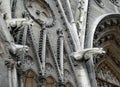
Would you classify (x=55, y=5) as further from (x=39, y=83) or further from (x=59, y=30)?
(x=39, y=83)

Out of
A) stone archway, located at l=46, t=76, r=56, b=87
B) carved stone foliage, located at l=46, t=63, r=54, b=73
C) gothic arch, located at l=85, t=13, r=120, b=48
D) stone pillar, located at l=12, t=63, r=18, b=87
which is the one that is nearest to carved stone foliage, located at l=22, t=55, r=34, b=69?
carved stone foliage, located at l=46, t=63, r=54, b=73

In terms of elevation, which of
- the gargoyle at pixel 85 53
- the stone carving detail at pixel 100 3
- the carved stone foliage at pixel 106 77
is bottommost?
the carved stone foliage at pixel 106 77

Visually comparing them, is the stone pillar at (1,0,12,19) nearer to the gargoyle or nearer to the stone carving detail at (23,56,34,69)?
the stone carving detail at (23,56,34,69)

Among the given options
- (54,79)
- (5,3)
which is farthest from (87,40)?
(5,3)

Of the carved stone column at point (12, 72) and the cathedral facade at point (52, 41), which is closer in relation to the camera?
the carved stone column at point (12, 72)

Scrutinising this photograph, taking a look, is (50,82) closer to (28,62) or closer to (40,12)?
(28,62)

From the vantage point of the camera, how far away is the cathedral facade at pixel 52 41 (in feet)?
25.6

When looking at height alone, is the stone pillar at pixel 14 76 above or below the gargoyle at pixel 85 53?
below

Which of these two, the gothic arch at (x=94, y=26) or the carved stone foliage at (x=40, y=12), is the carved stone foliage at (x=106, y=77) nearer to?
the gothic arch at (x=94, y=26)

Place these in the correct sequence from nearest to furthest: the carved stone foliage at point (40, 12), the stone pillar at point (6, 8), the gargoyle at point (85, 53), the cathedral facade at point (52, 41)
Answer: the cathedral facade at point (52, 41)
the stone pillar at point (6, 8)
the gargoyle at point (85, 53)
the carved stone foliage at point (40, 12)

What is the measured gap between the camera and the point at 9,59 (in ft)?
24.6

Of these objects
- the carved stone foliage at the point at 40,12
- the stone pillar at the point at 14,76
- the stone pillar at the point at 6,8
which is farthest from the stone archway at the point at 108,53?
the stone pillar at the point at 14,76

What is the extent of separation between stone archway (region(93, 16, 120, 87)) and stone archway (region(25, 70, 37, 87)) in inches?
159

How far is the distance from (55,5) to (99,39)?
2474 mm
